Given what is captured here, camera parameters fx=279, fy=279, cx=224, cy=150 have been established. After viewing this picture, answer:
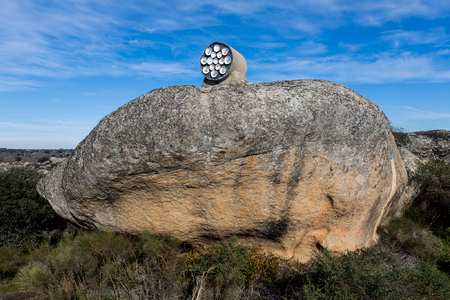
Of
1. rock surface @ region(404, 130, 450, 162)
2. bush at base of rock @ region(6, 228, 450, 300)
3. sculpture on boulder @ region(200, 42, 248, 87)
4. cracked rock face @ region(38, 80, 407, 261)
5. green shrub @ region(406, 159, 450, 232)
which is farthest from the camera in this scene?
rock surface @ region(404, 130, 450, 162)

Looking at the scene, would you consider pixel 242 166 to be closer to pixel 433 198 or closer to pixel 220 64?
pixel 220 64

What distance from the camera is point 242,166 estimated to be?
5.14 metres

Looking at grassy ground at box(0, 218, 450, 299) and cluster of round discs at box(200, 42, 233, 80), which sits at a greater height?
cluster of round discs at box(200, 42, 233, 80)

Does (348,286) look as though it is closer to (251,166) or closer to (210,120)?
(251,166)

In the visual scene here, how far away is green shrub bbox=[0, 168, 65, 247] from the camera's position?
27.3 ft

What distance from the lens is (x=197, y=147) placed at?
4965 mm

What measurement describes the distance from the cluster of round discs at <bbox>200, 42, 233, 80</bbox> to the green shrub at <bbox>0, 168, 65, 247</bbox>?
6.93 m

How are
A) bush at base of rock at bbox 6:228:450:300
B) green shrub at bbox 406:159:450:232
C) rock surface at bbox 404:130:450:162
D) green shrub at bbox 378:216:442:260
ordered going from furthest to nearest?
rock surface at bbox 404:130:450:162 < green shrub at bbox 406:159:450:232 < green shrub at bbox 378:216:442:260 < bush at base of rock at bbox 6:228:450:300

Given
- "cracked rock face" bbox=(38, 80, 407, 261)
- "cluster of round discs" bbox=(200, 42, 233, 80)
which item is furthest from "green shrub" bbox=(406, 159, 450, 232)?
"cluster of round discs" bbox=(200, 42, 233, 80)

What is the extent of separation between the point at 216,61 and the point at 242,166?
5744mm

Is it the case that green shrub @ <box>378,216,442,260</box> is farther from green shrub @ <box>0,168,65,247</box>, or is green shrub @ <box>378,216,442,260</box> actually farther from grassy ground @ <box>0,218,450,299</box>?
green shrub @ <box>0,168,65,247</box>

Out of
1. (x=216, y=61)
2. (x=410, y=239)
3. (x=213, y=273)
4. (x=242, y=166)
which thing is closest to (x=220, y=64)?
(x=216, y=61)

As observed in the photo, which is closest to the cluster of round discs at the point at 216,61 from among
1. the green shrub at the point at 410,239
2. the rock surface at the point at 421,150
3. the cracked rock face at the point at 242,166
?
the cracked rock face at the point at 242,166

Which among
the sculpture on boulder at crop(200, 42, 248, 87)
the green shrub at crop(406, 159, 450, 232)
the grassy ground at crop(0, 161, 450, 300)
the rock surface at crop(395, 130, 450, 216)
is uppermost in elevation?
the sculpture on boulder at crop(200, 42, 248, 87)
